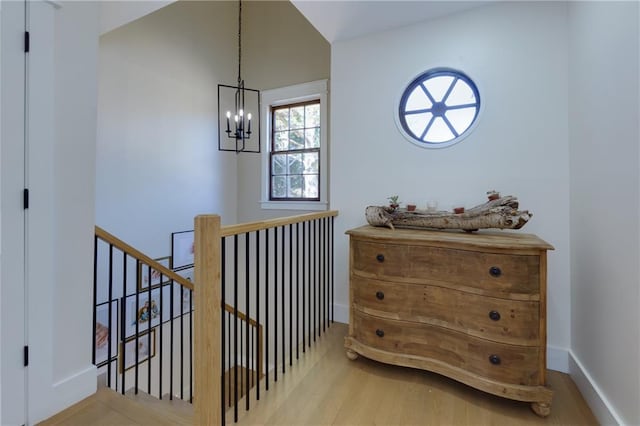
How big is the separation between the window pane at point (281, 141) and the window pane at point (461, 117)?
90.8 inches

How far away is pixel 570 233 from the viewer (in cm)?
196

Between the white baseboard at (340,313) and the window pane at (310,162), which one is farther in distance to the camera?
the window pane at (310,162)

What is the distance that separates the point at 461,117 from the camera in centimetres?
235

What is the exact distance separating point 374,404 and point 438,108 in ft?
7.30

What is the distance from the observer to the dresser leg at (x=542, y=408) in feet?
4.92

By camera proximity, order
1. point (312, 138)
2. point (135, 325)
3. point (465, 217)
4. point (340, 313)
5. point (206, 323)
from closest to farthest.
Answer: point (206, 323) < point (465, 217) < point (340, 313) < point (135, 325) < point (312, 138)

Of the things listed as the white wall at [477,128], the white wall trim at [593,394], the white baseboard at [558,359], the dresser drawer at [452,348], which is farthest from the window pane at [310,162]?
the white wall trim at [593,394]

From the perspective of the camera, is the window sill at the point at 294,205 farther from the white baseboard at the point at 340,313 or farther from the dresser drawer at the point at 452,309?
the dresser drawer at the point at 452,309

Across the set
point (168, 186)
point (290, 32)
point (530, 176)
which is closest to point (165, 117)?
point (168, 186)

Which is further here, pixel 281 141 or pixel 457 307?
pixel 281 141

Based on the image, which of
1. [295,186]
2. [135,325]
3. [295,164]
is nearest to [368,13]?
[295,164]

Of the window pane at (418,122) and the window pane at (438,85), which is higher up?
the window pane at (438,85)

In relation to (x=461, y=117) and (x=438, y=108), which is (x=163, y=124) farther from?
(x=461, y=117)

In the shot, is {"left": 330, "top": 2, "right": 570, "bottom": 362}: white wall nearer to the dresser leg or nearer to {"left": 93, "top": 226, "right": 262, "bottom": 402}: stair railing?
the dresser leg
